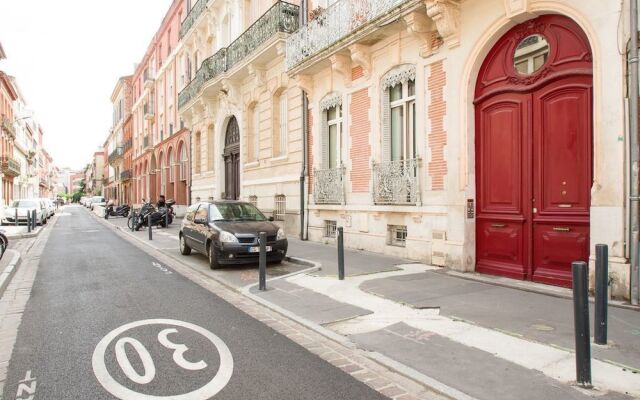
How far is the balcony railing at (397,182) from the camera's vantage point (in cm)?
1006

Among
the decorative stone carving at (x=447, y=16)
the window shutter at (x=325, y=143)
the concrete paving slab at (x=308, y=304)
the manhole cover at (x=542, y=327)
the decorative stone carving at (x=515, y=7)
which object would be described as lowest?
the concrete paving slab at (x=308, y=304)

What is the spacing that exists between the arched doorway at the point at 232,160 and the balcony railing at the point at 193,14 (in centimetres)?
655

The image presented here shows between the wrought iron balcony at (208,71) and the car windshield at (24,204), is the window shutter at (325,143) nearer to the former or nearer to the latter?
the wrought iron balcony at (208,71)

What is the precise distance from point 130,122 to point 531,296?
53645 millimetres

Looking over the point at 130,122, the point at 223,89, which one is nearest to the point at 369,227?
the point at 223,89

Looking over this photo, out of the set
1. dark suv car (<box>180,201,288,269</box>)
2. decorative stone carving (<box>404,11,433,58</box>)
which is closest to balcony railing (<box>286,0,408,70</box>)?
decorative stone carving (<box>404,11,433,58</box>)

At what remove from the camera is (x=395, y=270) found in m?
8.94

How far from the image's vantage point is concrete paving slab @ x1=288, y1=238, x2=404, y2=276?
9.05m

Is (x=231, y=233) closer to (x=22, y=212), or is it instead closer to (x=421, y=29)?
(x=421, y=29)

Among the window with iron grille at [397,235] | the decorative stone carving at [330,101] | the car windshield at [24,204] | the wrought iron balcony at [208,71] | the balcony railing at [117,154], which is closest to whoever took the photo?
the window with iron grille at [397,235]

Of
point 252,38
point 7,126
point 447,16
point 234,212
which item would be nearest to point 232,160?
point 252,38

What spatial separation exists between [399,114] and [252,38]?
326 inches

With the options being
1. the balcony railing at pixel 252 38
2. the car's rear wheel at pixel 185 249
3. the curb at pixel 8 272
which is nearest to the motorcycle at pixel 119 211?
the balcony railing at pixel 252 38

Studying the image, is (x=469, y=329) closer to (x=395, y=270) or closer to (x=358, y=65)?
(x=395, y=270)
